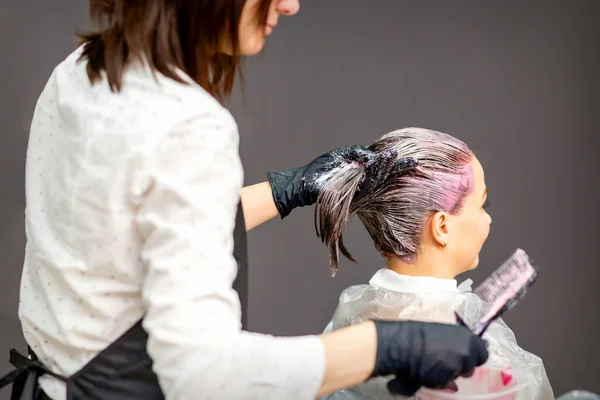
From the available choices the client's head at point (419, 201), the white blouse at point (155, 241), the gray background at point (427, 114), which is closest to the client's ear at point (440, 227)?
the client's head at point (419, 201)

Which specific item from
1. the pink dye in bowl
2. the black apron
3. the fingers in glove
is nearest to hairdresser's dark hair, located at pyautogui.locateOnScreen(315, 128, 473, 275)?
the pink dye in bowl

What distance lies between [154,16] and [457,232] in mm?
740

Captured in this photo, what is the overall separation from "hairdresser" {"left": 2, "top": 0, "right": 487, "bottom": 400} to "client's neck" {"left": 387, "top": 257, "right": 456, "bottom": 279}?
0.42 meters

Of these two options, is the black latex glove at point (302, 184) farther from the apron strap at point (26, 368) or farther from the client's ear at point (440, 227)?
the apron strap at point (26, 368)

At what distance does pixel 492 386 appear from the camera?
1.34m

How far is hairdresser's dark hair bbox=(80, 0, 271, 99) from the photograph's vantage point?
962mm

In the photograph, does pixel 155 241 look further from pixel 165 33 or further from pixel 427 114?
pixel 427 114

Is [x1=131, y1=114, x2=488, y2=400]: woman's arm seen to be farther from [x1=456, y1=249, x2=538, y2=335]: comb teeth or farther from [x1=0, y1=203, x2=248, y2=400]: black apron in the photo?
[x1=456, y1=249, x2=538, y2=335]: comb teeth

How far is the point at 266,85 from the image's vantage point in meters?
2.25

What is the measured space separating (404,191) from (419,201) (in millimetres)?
34

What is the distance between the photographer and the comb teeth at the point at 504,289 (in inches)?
43.0

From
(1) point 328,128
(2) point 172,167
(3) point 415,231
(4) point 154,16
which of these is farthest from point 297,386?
(1) point 328,128

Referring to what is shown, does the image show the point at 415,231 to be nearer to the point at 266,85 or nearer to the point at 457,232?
the point at 457,232

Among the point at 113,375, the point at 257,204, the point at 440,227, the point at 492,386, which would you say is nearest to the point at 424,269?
the point at 440,227
